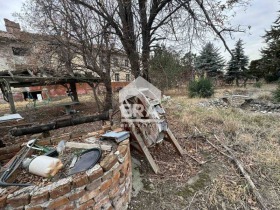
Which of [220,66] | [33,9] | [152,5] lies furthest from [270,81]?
[33,9]

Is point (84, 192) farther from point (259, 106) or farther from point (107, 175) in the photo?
point (259, 106)

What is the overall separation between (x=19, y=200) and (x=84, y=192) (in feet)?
1.55

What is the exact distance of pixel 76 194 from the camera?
1449mm

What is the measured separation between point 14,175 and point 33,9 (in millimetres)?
5629

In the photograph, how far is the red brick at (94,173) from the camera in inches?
59.9

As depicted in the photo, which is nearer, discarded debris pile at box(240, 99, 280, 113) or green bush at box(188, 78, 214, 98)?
discarded debris pile at box(240, 99, 280, 113)

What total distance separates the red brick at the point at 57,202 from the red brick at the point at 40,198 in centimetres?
6

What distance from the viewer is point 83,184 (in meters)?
1.49

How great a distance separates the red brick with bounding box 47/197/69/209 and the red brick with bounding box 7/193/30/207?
0.55 feet

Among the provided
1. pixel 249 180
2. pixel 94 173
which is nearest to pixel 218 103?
pixel 249 180

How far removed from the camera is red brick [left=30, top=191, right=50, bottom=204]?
1.33m

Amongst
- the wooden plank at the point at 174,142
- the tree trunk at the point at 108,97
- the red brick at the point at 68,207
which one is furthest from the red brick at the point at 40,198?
the tree trunk at the point at 108,97

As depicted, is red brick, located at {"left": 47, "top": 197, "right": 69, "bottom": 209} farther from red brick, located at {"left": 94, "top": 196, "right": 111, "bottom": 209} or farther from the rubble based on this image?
the rubble

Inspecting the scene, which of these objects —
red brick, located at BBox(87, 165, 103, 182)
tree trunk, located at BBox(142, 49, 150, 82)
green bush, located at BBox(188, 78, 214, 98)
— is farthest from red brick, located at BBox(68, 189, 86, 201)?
green bush, located at BBox(188, 78, 214, 98)
